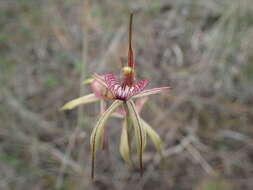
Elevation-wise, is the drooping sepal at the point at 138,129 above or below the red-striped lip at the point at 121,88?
below

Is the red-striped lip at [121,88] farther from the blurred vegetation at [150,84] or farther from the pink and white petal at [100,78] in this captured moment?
A: the blurred vegetation at [150,84]

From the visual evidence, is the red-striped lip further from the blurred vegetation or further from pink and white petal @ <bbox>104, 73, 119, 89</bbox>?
the blurred vegetation

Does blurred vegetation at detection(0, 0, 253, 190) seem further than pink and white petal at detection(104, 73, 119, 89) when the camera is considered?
Yes

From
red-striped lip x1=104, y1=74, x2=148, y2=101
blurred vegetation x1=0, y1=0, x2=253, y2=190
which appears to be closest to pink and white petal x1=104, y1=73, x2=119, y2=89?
red-striped lip x1=104, y1=74, x2=148, y2=101

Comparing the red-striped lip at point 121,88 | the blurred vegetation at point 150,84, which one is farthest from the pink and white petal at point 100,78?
the blurred vegetation at point 150,84

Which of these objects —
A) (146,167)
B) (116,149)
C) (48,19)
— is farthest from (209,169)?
(48,19)

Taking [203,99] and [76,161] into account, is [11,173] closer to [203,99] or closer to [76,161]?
[76,161]

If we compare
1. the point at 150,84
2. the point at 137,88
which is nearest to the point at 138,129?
the point at 137,88

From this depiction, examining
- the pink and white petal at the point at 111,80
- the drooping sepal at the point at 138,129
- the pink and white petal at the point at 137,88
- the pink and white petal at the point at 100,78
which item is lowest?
the drooping sepal at the point at 138,129
